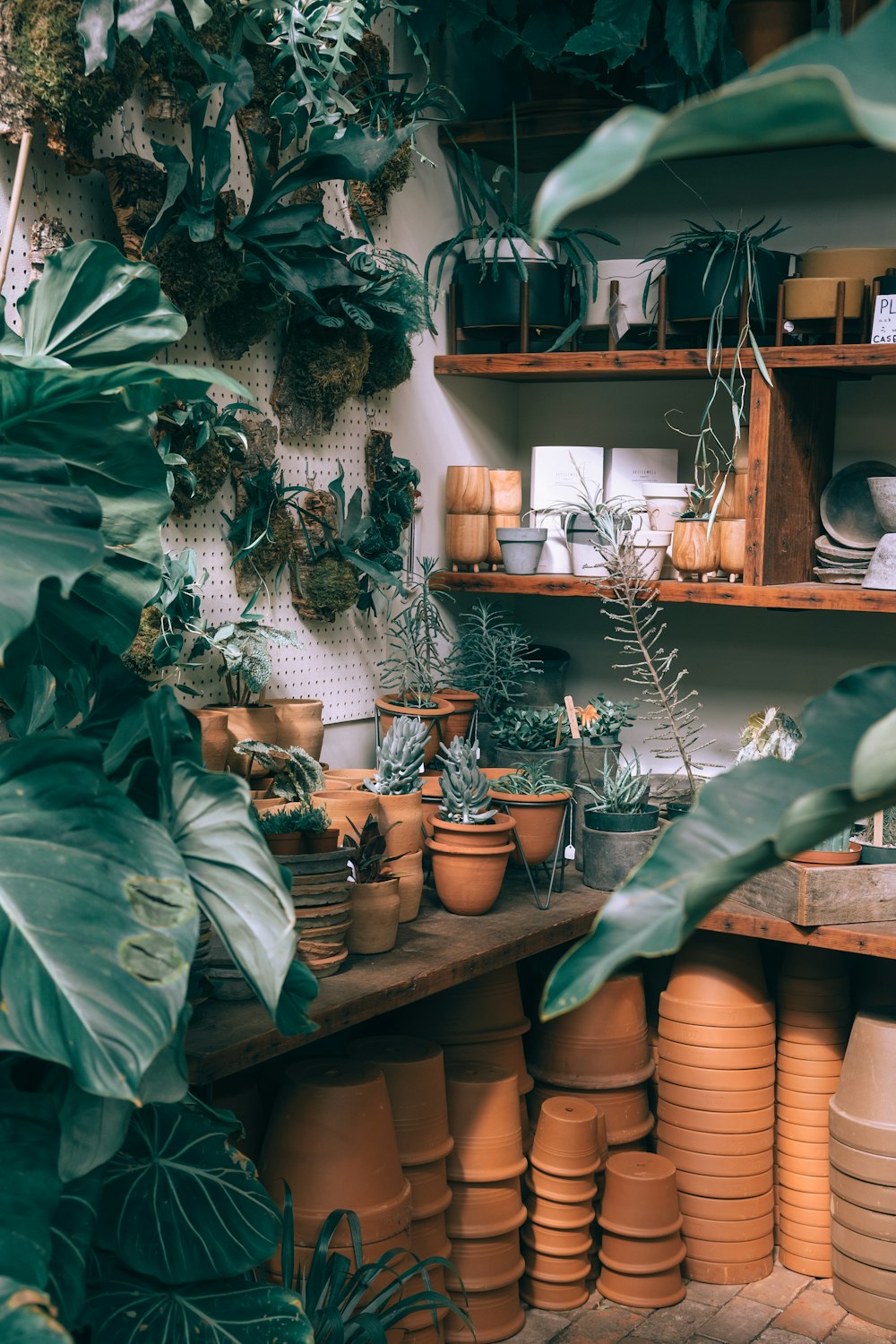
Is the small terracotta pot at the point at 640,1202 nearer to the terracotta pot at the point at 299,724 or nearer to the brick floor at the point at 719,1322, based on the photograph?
the brick floor at the point at 719,1322

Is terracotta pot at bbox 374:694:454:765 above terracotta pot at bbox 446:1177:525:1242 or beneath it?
above

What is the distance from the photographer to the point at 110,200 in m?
2.25

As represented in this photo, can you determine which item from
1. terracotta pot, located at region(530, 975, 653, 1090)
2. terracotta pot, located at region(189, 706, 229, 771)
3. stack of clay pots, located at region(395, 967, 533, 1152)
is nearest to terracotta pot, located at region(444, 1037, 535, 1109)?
stack of clay pots, located at region(395, 967, 533, 1152)

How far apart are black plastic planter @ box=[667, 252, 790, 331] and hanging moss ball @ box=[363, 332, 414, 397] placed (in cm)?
59

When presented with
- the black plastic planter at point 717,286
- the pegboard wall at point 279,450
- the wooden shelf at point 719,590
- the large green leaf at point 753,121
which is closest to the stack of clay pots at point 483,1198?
the pegboard wall at point 279,450

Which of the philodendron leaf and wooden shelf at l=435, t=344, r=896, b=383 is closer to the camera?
the philodendron leaf

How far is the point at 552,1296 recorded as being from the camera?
105 inches

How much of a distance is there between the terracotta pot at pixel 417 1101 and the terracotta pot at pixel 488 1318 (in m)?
0.35

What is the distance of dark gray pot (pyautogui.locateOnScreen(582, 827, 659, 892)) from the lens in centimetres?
270

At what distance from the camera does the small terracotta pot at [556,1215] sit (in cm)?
265

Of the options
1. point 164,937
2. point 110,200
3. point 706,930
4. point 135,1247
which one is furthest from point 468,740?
point 164,937

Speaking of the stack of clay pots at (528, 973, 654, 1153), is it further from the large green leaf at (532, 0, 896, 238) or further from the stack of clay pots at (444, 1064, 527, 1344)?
the large green leaf at (532, 0, 896, 238)

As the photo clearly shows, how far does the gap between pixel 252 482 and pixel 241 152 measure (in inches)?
24.3

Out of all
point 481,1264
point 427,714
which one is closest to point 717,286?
point 427,714
